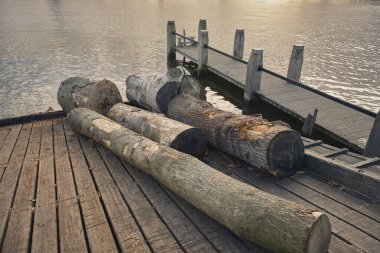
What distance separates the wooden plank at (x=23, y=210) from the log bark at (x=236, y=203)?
151 cm

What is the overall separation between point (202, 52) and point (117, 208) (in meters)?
12.2

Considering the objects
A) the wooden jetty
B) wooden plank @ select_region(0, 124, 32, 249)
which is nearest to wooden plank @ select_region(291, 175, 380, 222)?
the wooden jetty

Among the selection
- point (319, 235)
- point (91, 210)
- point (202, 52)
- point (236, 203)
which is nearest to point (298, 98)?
point (202, 52)

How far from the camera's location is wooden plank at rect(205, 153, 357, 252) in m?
3.34

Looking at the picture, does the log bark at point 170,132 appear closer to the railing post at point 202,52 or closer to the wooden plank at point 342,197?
the wooden plank at point 342,197

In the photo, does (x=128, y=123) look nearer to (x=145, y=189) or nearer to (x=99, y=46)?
(x=145, y=189)

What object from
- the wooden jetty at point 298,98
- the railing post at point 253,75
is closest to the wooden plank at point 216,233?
the wooden jetty at point 298,98

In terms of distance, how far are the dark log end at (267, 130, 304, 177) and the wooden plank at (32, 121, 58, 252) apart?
3.25 meters

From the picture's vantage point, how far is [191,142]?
529 cm

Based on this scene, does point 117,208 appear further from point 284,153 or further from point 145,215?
point 284,153

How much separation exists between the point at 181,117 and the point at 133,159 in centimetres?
214

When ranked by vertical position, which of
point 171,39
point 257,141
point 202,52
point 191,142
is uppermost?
point 171,39

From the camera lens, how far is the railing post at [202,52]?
47.7ft

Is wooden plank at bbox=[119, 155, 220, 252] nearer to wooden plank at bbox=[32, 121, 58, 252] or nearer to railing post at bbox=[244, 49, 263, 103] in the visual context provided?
wooden plank at bbox=[32, 121, 58, 252]
